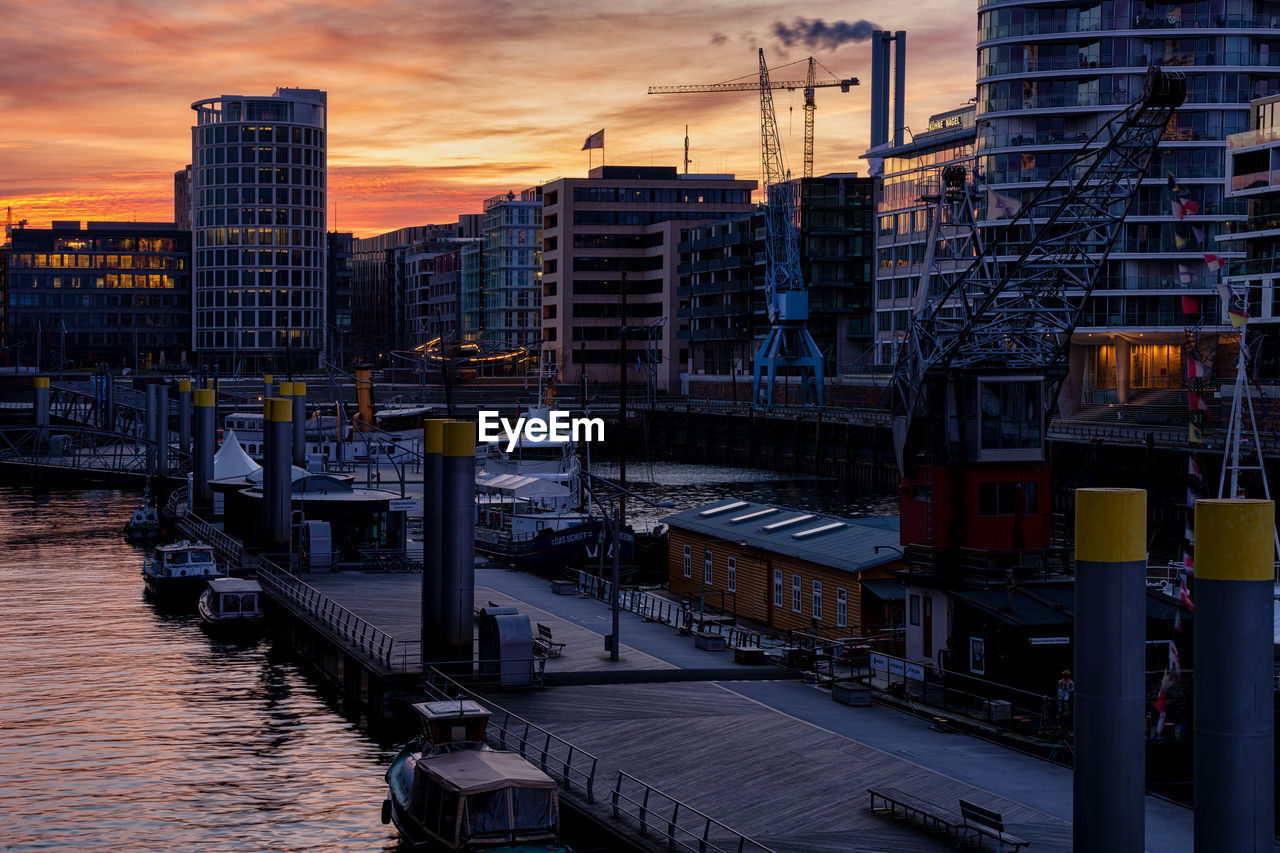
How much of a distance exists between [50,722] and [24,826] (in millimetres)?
10963

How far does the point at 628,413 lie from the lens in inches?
7657

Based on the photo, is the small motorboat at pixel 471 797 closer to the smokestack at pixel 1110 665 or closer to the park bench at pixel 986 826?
the park bench at pixel 986 826

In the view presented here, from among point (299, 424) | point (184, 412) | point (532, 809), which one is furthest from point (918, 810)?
point (184, 412)

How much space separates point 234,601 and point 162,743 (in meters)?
18.0

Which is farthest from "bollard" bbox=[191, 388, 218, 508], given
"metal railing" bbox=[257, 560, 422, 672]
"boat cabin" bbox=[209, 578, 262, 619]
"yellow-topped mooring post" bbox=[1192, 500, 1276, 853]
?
"yellow-topped mooring post" bbox=[1192, 500, 1276, 853]

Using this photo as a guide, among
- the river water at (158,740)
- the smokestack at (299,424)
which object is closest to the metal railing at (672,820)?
the river water at (158,740)

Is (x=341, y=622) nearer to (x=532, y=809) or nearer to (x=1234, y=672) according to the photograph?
(x=532, y=809)

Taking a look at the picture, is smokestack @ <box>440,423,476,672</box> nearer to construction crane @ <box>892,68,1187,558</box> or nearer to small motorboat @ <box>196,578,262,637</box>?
construction crane @ <box>892,68,1187,558</box>

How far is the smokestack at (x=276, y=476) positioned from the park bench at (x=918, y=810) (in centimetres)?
4532

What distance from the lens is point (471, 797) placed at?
29.2 meters

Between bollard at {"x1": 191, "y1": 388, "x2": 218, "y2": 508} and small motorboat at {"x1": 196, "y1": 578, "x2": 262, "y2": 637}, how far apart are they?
3148 centimetres

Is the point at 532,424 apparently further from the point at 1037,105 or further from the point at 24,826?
the point at 24,826

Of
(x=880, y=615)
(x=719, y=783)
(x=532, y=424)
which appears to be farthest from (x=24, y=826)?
(x=532, y=424)

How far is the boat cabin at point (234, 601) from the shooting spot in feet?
203
